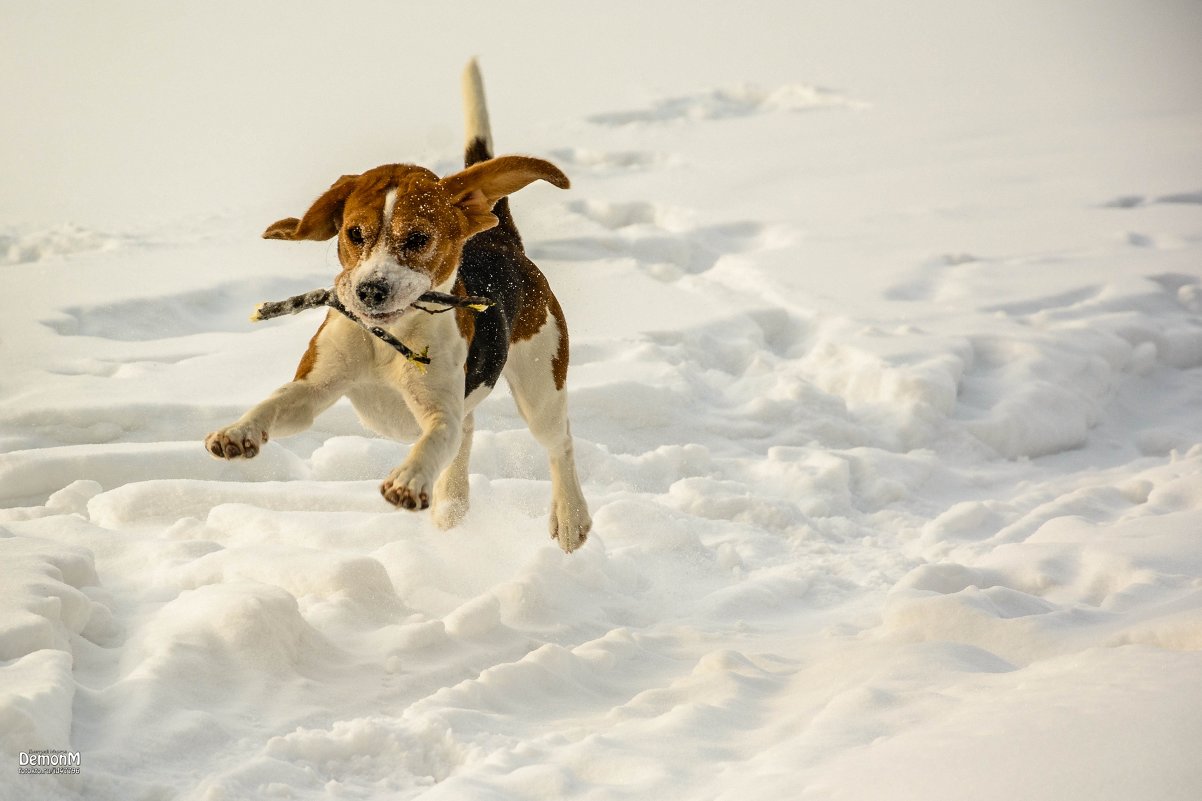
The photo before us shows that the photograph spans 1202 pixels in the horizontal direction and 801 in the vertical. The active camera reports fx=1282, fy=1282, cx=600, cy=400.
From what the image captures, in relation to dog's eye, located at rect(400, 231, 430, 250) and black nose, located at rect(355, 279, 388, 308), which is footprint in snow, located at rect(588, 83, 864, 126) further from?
black nose, located at rect(355, 279, 388, 308)

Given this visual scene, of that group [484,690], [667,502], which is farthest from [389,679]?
[667,502]

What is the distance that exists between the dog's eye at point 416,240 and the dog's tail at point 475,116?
1.06 meters

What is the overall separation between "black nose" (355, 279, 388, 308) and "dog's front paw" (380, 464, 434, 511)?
14.9 inches

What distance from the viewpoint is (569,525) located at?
3969mm

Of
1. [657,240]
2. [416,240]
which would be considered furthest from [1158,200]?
[416,240]

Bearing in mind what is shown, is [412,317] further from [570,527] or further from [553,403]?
[570,527]

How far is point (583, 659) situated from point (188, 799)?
1.15 m

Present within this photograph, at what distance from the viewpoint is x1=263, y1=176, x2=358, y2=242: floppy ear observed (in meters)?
3.04

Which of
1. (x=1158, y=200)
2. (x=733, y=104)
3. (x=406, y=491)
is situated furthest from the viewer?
(x=733, y=104)

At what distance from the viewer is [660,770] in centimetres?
246

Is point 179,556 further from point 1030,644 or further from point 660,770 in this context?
point 1030,644

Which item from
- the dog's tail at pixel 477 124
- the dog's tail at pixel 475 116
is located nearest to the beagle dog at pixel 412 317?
the dog's tail at pixel 477 124

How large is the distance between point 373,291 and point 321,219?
0.32 meters

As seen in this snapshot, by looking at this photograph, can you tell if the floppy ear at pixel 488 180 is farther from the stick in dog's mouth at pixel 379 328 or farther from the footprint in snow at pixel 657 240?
the footprint in snow at pixel 657 240
